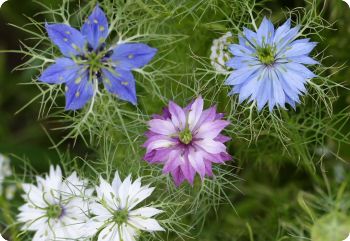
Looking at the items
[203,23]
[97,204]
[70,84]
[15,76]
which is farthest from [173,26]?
[15,76]

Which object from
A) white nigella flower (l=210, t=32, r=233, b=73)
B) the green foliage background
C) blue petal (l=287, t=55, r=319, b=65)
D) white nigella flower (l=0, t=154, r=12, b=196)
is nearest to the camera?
blue petal (l=287, t=55, r=319, b=65)

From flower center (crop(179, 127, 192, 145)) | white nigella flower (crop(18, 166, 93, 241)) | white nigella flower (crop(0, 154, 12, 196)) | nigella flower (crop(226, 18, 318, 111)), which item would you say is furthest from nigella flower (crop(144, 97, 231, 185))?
white nigella flower (crop(0, 154, 12, 196))

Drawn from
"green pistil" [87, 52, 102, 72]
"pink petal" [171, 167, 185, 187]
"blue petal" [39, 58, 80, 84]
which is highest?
"green pistil" [87, 52, 102, 72]

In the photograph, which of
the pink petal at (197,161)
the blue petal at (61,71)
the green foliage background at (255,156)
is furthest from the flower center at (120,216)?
the blue petal at (61,71)

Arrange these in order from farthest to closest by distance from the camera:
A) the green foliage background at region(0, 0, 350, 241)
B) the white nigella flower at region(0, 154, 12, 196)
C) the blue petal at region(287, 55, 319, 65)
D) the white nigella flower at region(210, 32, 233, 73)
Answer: the white nigella flower at region(0, 154, 12, 196), the green foliage background at region(0, 0, 350, 241), the white nigella flower at region(210, 32, 233, 73), the blue petal at region(287, 55, 319, 65)

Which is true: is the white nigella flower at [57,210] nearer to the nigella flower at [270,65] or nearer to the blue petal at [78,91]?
the blue petal at [78,91]

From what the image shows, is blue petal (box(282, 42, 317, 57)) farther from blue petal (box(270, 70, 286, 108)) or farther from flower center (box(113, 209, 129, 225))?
flower center (box(113, 209, 129, 225))
